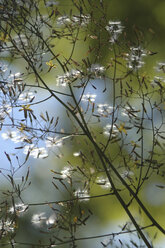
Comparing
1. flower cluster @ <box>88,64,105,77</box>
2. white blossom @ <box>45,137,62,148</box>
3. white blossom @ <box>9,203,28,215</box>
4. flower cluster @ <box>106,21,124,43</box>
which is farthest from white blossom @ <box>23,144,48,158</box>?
flower cluster @ <box>106,21,124,43</box>

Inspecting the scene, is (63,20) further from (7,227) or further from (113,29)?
(7,227)

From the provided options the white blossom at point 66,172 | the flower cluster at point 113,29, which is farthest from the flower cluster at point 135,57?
the white blossom at point 66,172

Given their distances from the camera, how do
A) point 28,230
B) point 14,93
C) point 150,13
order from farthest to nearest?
1. point 150,13
2. point 28,230
3. point 14,93

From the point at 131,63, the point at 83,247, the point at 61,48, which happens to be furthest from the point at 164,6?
the point at 131,63

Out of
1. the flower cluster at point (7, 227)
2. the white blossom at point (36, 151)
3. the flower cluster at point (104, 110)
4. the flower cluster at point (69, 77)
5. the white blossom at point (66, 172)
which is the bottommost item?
the flower cluster at point (7, 227)

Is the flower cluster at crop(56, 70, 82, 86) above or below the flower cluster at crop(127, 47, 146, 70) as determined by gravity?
below

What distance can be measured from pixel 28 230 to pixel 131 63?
169 cm

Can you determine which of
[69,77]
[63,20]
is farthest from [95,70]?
[63,20]

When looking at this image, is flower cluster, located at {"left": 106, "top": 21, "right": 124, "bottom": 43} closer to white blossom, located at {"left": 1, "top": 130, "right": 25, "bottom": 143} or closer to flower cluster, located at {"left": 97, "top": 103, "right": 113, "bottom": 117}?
flower cluster, located at {"left": 97, "top": 103, "right": 113, "bottom": 117}

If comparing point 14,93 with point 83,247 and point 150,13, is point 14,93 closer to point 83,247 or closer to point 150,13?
point 83,247

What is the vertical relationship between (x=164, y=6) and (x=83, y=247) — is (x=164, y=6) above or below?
above

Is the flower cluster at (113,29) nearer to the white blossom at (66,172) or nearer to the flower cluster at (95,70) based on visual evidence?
the flower cluster at (95,70)

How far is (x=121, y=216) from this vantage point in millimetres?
2260

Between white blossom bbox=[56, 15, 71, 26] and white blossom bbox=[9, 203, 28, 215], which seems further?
white blossom bbox=[56, 15, 71, 26]
